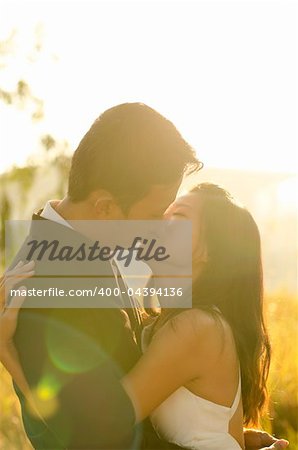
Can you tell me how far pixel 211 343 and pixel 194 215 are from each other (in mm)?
626

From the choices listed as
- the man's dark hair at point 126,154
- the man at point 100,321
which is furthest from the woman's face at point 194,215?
the man's dark hair at point 126,154

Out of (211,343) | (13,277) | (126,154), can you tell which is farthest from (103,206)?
(211,343)

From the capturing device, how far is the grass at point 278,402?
561 cm

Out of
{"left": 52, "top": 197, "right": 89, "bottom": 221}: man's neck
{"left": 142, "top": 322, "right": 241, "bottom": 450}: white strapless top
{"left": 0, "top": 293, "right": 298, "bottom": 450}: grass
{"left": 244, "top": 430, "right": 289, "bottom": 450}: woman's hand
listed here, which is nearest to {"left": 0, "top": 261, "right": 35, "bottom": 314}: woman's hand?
{"left": 52, "top": 197, "right": 89, "bottom": 221}: man's neck

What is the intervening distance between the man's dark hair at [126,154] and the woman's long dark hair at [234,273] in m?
0.41

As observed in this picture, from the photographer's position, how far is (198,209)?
12.6 feet

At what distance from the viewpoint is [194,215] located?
3.83m

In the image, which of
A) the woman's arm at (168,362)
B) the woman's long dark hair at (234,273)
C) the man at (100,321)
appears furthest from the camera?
the woman's long dark hair at (234,273)

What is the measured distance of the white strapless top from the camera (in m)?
3.67

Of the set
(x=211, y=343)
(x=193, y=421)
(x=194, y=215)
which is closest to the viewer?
(x=211, y=343)

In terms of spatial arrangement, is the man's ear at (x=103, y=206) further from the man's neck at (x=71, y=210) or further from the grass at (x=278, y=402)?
the grass at (x=278, y=402)

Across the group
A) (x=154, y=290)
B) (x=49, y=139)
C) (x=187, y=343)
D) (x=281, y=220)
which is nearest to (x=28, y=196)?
(x=49, y=139)

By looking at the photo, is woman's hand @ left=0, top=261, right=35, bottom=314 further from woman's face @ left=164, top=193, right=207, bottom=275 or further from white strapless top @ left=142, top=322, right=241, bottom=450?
woman's face @ left=164, top=193, right=207, bottom=275

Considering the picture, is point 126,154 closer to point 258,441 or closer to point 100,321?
point 100,321
